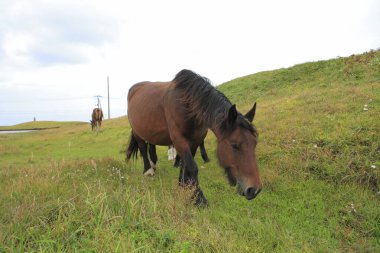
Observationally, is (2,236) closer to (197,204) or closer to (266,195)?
(197,204)

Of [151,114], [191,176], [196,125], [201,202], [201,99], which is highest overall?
[201,99]

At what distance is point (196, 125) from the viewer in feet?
17.9

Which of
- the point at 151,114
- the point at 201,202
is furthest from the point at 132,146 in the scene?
the point at 201,202

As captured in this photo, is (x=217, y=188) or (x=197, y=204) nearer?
(x=197, y=204)

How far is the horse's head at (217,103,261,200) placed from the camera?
157 inches

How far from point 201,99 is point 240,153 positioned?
1327 mm

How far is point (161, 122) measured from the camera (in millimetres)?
6441

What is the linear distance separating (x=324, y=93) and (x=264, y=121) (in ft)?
12.2

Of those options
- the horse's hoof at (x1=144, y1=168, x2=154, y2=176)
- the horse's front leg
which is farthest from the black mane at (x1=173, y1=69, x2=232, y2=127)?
the horse's hoof at (x1=144, y1=168, x2=154, y2=176)

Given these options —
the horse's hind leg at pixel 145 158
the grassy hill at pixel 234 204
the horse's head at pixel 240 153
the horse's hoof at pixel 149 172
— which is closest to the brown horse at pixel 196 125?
the horse's head at pixel 240 153

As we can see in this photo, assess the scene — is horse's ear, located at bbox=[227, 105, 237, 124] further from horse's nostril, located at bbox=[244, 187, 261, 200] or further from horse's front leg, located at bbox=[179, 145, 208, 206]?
horse's front leg, located at bbox=[179, 145, 208, 206]

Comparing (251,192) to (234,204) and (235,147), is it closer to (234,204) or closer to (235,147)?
(235,147)

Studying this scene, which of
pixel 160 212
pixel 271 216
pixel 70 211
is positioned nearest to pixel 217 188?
pixel 271 216

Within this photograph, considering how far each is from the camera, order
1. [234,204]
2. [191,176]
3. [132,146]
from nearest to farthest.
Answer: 1. [234,204]
2. [191,176]
3. [132,146]
